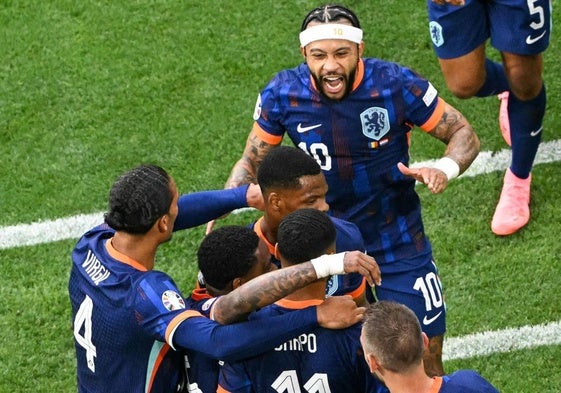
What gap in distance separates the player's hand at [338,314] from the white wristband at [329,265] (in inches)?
4.8

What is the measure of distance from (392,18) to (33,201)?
296 centimetres

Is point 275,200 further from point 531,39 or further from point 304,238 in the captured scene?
point 531,39

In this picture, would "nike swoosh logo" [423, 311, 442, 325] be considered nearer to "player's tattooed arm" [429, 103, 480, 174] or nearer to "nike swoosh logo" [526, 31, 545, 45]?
"player's tattooed arm" [429, 103, 480, 174]

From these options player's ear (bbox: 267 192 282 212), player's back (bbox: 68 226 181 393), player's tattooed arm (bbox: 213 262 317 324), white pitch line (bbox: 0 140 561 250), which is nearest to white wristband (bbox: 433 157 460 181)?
player's ear (bbox: 267 192 282 212)

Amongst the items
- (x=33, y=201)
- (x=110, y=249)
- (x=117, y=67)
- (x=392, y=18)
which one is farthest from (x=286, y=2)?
(x=110, y=249)

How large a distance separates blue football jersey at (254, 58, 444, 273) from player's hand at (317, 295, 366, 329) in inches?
57.9

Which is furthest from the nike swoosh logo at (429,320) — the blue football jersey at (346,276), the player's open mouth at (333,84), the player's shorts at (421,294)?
the player's open mouth at (333,84)

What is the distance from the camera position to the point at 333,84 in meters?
5.56

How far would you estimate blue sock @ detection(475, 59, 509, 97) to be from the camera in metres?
6.77

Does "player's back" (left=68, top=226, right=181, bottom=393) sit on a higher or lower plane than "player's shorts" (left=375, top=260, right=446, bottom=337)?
higher

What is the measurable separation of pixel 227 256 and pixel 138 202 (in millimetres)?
421

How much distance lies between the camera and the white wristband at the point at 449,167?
207 inches

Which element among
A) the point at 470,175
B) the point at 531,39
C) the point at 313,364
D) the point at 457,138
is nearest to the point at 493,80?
the point at 531,39

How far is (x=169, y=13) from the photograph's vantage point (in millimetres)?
8766
